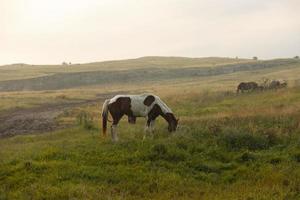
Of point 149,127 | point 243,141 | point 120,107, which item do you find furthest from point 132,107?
point 243,141

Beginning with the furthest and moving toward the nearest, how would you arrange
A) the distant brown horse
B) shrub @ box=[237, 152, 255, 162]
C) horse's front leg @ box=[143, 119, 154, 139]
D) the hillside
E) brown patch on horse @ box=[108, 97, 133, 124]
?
the hillside → the distant brown horse → horse's front leg @ box=[143, 119, 154, 139] → brown patch on horse @ box=[108, 97, 133, 124] → shrub @ box=[237, 152, 255, 162]

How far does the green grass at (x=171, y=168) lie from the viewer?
41.2 feet

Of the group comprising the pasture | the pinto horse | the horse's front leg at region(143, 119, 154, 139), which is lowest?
the pasture

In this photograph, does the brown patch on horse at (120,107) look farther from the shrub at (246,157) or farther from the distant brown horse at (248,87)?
the distant brown horse at (248,87)

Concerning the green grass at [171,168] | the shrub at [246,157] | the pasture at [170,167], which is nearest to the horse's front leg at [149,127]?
the green grass at [171,168]

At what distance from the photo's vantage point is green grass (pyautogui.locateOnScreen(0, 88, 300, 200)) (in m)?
12.6

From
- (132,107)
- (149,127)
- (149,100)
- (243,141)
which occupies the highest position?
(149,100)

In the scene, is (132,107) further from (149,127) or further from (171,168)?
(171,168)

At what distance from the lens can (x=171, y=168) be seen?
1485cm

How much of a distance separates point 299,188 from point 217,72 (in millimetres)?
102038

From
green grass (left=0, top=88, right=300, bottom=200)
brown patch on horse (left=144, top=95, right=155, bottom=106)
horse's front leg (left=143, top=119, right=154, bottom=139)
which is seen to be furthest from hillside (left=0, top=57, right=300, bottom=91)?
green grass (left=0, top=88, right=300, bottom=200)

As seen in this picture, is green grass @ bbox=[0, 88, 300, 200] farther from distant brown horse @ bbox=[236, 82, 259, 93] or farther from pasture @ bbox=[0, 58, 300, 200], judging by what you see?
distant brown horse @ bbox=[236, 82, 259, 93]


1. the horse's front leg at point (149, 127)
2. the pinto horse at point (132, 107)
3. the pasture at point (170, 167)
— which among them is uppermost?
the pinto horse at point (132, 107)

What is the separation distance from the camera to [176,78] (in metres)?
111
